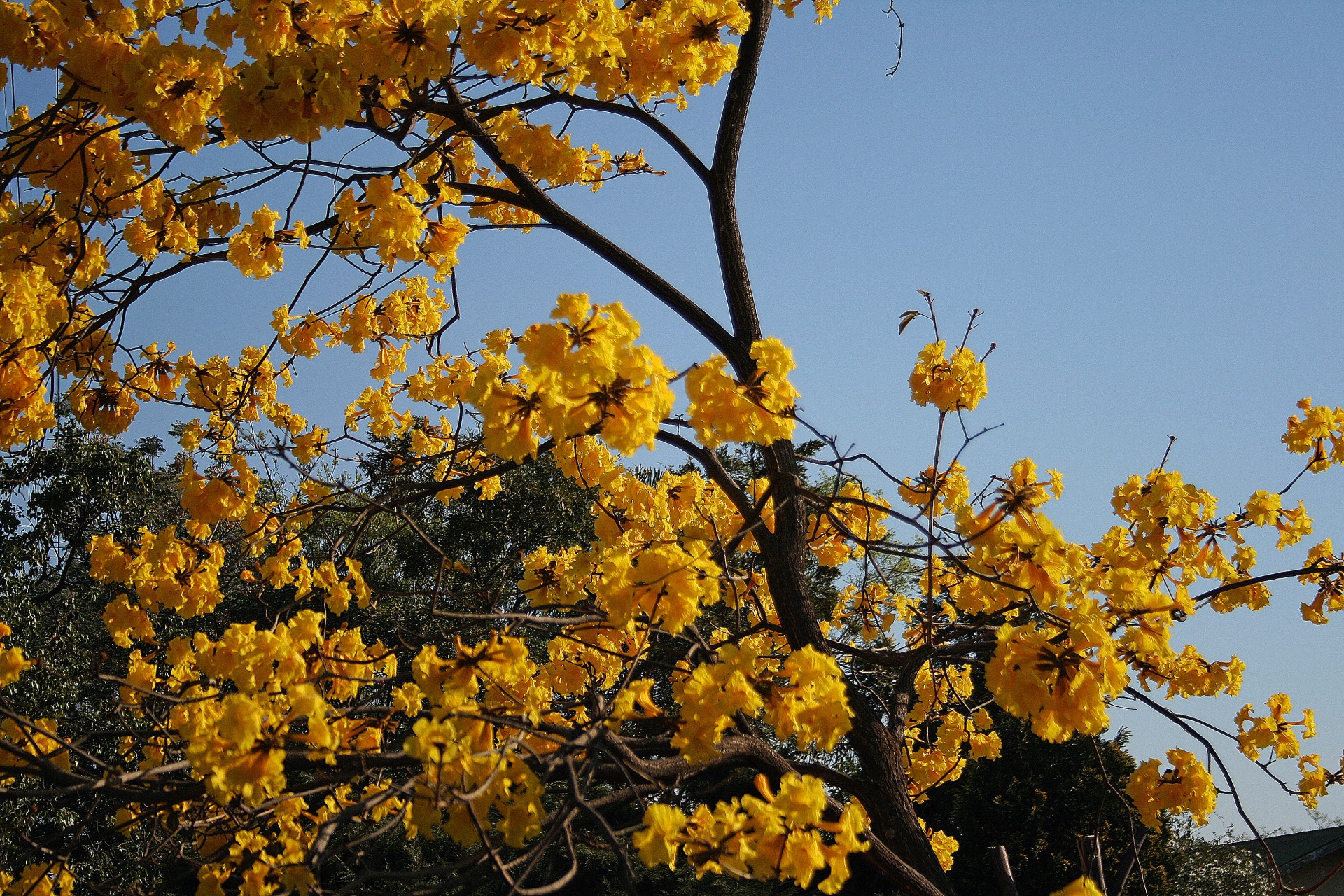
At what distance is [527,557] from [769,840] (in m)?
2.07

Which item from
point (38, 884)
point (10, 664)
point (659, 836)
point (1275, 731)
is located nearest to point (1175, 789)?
point (1275, 731)

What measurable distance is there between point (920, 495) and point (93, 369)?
3.25m

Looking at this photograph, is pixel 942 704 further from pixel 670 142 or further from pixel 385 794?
pixel 385 794

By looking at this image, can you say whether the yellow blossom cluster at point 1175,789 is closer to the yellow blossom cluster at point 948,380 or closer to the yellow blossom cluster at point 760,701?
the yellow blossom cluster at point 948,380

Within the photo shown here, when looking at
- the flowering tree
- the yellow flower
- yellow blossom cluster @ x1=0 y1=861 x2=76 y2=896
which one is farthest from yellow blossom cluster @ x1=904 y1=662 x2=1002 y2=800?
yellow blossom cluster @ x1=0 y1=861 x2=76 y2=896

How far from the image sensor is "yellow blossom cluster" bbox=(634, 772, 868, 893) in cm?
176

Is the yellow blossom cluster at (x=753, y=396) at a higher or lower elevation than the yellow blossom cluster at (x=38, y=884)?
higher

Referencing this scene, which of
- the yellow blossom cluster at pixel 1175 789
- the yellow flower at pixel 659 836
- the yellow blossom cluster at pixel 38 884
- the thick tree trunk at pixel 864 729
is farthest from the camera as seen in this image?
the yellow blossom cluster at pixel 1175 789

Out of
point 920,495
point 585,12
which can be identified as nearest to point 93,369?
point 585,12

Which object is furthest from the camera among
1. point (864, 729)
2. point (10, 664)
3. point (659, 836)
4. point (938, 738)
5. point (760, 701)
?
point (938, 738)

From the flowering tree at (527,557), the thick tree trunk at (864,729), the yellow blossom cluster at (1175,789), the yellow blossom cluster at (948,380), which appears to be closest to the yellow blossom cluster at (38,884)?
the flowering tree at (527,557)

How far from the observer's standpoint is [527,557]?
3678 millimetres

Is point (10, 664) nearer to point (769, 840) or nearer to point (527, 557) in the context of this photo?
point (527, 557)

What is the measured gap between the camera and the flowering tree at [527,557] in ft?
6.02
